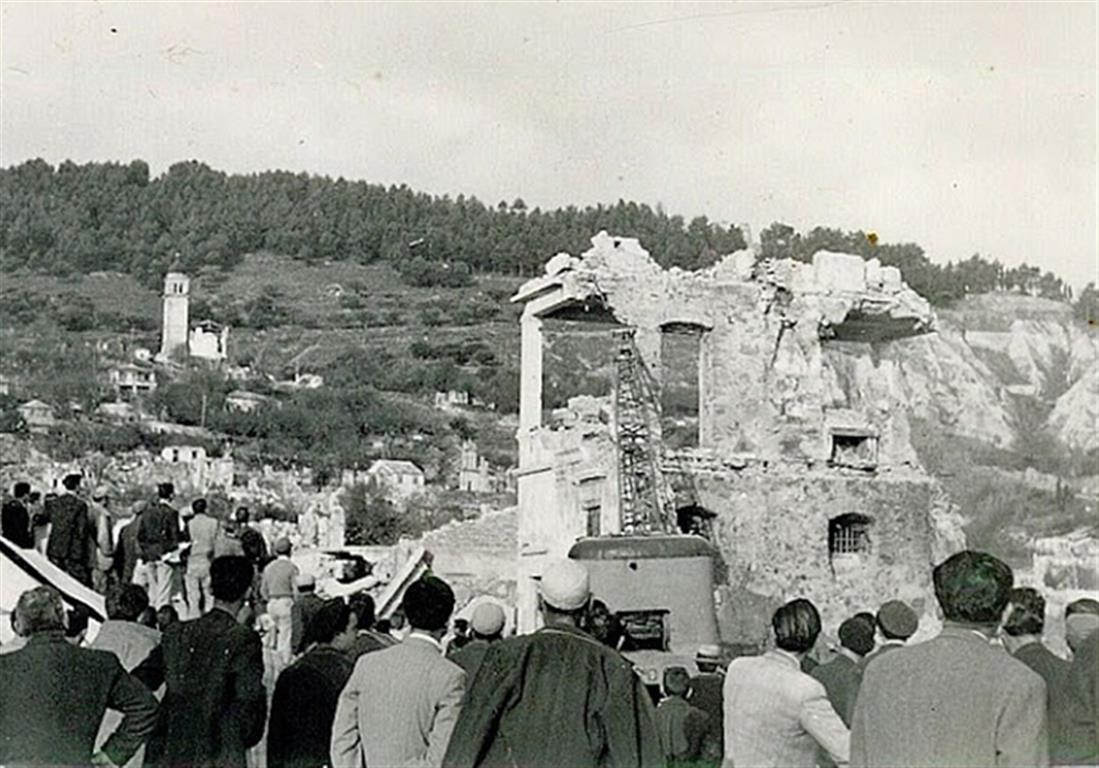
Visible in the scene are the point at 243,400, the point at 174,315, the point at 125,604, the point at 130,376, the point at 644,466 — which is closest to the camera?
the point at 125,604

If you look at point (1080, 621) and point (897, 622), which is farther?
point (1080, 621)

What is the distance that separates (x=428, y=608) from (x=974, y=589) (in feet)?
7.42

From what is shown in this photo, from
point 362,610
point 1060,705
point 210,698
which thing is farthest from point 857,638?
point 210,698

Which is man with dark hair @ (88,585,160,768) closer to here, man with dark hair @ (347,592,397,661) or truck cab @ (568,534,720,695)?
man with dark hair @ (347,592,397,661)

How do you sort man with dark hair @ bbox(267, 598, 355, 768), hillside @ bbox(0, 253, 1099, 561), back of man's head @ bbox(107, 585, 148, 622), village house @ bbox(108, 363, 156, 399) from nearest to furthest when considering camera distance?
man with dark hair @ bbox(267, 598, 355, 768) < back of man's head @ bbox(107, 585, 148, 622) < hillside @ bbox(0, 253, 1099, 561) < village house @ bbox(108, 363, 156, 399)

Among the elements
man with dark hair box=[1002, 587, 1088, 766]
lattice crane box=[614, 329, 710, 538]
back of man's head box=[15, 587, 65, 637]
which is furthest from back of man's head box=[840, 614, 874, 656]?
lattice crane box=[614, 329, 710, 538]

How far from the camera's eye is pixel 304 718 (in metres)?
6.65

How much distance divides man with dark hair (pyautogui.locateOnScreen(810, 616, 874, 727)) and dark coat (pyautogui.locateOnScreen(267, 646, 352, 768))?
2.22m

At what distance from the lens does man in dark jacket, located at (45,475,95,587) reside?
13109 millimetres

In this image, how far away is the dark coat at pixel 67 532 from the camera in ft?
43.0

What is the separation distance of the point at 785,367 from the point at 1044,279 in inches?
2055

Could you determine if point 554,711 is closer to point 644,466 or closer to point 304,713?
point 304,713

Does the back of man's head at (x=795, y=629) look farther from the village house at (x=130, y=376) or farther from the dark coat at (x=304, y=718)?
the village house at (x=130, y=376)

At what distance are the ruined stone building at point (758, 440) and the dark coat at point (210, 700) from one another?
2248cm
